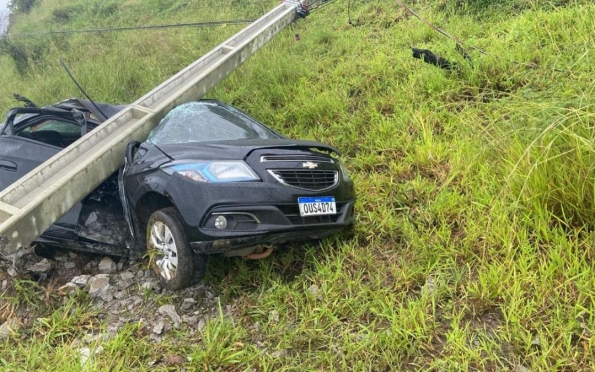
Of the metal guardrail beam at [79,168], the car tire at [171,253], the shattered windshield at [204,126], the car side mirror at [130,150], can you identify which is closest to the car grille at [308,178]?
the car tire at [171,253]

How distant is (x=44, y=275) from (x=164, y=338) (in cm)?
141

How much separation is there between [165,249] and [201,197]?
22.2 inches

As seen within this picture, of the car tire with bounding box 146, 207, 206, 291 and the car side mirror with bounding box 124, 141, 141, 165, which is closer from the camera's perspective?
the car tire with bounding box 146, 207, 206, 291

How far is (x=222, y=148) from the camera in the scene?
10.8 ft

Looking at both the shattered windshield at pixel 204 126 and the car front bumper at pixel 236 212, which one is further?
the shattered windshield at pixel 204 126

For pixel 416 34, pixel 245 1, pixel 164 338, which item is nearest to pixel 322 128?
pixel 416 34

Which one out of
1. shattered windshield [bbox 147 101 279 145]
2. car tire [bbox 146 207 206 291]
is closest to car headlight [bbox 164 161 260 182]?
car tire [bbox 146 207 206 291]

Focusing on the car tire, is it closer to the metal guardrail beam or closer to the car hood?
the car hood

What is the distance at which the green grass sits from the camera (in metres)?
2.69

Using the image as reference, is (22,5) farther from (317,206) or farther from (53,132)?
(317,206)

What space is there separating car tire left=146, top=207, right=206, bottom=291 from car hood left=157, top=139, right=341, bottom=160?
40cm

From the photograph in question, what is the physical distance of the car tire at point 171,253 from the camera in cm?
315

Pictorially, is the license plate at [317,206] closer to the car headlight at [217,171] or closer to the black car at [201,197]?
the black car at [201,197]

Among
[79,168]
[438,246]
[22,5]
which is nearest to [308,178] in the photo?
[438,246]
